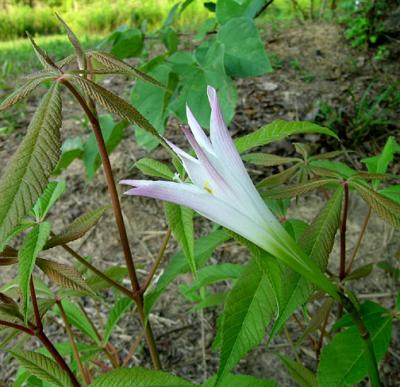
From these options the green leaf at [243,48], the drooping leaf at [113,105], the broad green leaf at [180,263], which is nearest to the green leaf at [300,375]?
the broad green leaf at [180,263]

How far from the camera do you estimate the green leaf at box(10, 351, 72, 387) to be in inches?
22.7

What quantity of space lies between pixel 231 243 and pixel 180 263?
2.54 feet

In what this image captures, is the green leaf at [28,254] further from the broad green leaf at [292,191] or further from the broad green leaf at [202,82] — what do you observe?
the broad green leaf at [202,82]

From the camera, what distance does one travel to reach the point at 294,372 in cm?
72

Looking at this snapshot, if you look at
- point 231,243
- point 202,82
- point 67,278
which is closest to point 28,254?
point 67,278

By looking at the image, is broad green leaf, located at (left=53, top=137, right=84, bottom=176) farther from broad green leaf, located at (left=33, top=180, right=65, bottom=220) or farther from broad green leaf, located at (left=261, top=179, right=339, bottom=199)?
broad green leaf, located at (left=261, top=179, right=339, bottom=199)

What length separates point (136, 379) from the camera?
57 cm

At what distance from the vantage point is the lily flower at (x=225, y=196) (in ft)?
1.47

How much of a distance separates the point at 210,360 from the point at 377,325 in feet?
1.79

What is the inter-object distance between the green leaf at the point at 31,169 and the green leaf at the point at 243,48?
799mm

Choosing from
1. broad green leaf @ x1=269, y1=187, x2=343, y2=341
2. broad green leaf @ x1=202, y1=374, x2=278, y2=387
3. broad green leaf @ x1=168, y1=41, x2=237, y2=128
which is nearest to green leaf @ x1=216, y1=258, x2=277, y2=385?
broad green leaf @ x1=269, y1=187, x2=343, y2=341

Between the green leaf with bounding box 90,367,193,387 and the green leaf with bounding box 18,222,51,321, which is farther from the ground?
the green leaf with bounding box 18,222,51,321

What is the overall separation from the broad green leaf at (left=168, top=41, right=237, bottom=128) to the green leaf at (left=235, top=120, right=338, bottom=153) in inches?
20.6

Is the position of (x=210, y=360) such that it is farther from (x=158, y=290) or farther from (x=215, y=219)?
(x=215, y=219)
